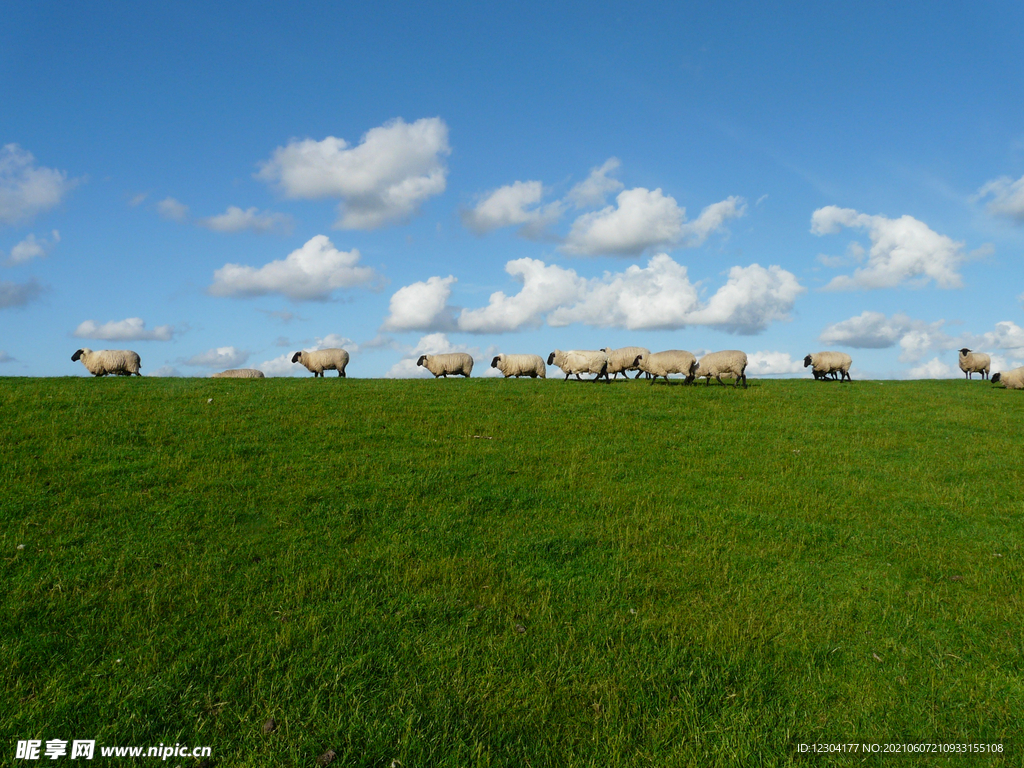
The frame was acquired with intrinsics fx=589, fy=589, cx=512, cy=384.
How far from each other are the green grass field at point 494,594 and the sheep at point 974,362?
32867mm

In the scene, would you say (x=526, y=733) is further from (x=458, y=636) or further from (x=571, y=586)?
(x=571, y=586)

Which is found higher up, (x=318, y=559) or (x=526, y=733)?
(x=318, y=559)

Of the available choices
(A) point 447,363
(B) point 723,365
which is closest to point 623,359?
(B) point 723,365

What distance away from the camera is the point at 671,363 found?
105ft

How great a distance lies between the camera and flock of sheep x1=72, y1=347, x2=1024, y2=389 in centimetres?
3186

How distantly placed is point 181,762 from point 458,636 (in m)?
3.39

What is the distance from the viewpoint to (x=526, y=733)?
21.6 ft

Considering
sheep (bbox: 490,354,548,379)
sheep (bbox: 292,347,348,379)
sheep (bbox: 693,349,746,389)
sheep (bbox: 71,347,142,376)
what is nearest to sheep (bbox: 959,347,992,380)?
sheep (bbox: 693,349,746,389)

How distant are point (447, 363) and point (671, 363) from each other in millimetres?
14160

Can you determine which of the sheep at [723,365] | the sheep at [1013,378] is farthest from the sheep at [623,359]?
the sheep at [1013,378]

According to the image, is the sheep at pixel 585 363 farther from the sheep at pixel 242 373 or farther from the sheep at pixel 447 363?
the sheep at pixel 242 373

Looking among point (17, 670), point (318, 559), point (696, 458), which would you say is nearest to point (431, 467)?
point (318, 559)

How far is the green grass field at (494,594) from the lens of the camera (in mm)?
6688

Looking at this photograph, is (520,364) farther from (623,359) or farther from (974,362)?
(974,362)
